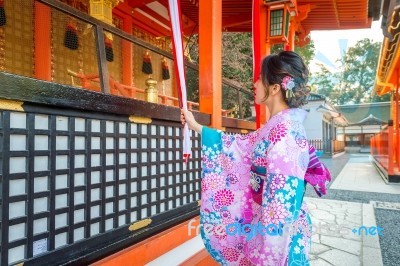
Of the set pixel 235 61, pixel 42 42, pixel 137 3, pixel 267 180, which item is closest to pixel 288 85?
pixel 267 180

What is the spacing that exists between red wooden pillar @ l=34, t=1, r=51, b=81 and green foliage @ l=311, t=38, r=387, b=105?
5154cm

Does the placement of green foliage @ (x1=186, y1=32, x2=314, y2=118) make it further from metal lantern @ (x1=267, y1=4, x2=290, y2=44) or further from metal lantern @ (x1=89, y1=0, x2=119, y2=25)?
metal lantern @ (x1=89, y1=0, x2=119, y2=25)

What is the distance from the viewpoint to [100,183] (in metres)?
2.08

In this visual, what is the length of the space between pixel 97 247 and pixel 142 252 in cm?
42

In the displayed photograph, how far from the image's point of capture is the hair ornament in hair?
1.80 meters

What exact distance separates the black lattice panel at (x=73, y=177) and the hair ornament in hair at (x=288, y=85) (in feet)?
3.95

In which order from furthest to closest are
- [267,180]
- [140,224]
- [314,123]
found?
[314,123]
[140,224]
[267,180]

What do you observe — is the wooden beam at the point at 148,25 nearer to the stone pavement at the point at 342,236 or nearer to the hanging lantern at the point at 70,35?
A: the hanging lantern at the point at 70,35

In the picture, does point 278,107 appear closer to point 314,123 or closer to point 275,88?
point 275,88

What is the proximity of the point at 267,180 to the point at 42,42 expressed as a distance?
14.6 feet

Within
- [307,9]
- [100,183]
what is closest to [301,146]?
[100,183]

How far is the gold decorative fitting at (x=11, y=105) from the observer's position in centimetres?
148

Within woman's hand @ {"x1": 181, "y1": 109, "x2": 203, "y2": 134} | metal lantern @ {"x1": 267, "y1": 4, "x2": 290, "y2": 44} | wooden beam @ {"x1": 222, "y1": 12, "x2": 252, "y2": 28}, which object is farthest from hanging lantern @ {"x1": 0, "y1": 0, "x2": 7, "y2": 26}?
wooden beam @ {"x1": 222, "y1": 12, "x2": 252, "y2": 28}

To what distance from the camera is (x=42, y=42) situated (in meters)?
4.67
